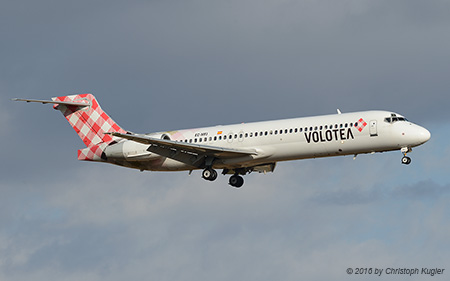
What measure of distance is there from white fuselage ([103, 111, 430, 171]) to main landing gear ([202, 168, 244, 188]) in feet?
1.93

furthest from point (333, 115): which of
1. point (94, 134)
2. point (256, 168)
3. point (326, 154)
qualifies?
point (94, 134)

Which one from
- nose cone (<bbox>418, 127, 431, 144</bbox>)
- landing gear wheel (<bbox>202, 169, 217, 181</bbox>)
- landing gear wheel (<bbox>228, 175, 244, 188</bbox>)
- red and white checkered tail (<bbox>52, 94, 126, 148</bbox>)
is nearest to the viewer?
nose cone (<bbox>418, 127, 431, 144</bbox>)

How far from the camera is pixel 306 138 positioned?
53.7 m

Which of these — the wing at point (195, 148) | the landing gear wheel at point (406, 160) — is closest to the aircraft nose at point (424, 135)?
the landing gear wheel at point (406, 160)

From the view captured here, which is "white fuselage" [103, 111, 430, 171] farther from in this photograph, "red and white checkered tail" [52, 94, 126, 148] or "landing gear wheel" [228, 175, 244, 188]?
"red and white checkered tail" [52, 94, 126, 148]

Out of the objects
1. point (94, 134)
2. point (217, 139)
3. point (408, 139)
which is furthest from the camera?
point (94, 134)

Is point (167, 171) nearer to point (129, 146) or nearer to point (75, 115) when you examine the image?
point (129, 146)

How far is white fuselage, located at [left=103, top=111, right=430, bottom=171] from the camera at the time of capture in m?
52.5

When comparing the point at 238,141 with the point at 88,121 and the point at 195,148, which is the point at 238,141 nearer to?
the point at 195,148

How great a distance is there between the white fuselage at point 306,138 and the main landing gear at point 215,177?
59cm

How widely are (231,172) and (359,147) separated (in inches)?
428

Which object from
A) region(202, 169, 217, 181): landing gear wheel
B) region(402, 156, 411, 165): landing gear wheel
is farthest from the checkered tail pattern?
region(402, 156, 411, 165): landing gear wheel

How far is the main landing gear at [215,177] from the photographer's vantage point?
185 feet

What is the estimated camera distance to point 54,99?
62188 millimetres
